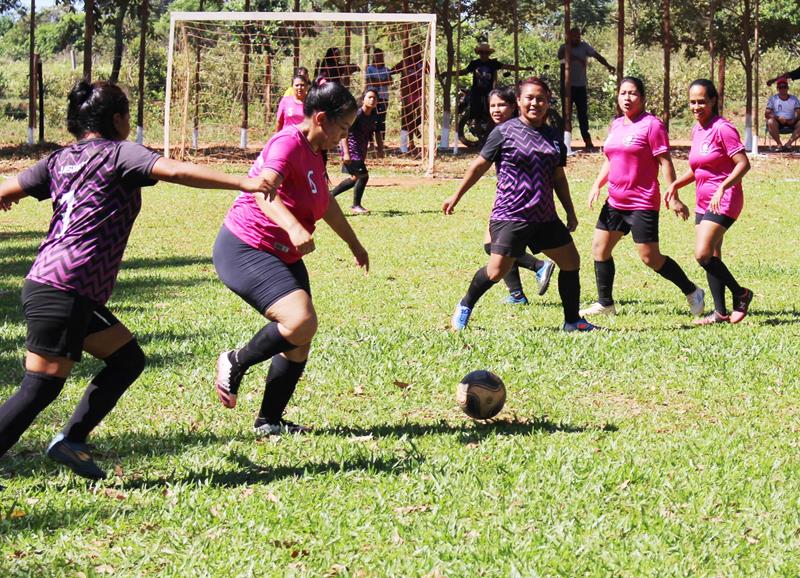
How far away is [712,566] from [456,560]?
976 millimetres

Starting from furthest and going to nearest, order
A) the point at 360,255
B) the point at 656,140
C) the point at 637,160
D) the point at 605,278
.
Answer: the point at 605,278 → the point at 637,160 → the point at 656,140 → the point at 360,255

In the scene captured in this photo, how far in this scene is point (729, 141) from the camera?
31.0 feet

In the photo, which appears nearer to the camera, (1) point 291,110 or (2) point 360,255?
(2) point 360,255

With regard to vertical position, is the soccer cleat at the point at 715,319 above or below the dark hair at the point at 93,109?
below

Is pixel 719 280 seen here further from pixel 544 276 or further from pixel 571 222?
pixel 544 276

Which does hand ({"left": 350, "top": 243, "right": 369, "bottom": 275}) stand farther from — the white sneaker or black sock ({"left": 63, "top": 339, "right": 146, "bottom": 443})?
the white sneaker

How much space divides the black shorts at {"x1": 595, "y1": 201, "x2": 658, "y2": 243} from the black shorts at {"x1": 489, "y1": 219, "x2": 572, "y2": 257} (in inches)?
36.5

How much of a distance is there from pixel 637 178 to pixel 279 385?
4613mm

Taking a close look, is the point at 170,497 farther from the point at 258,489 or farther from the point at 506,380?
the point at 506,380

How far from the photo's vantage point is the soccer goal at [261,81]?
2522 centimetres

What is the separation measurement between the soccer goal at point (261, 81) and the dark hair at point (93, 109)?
18.7 metres

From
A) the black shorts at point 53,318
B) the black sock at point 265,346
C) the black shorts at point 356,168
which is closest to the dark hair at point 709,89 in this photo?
the black sock at point 265,346

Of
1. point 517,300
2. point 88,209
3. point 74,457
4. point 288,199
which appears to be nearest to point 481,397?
point 288,199

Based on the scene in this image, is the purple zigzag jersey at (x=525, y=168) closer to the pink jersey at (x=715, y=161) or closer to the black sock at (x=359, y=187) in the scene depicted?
the pink jersey at (x=715, y=161)
